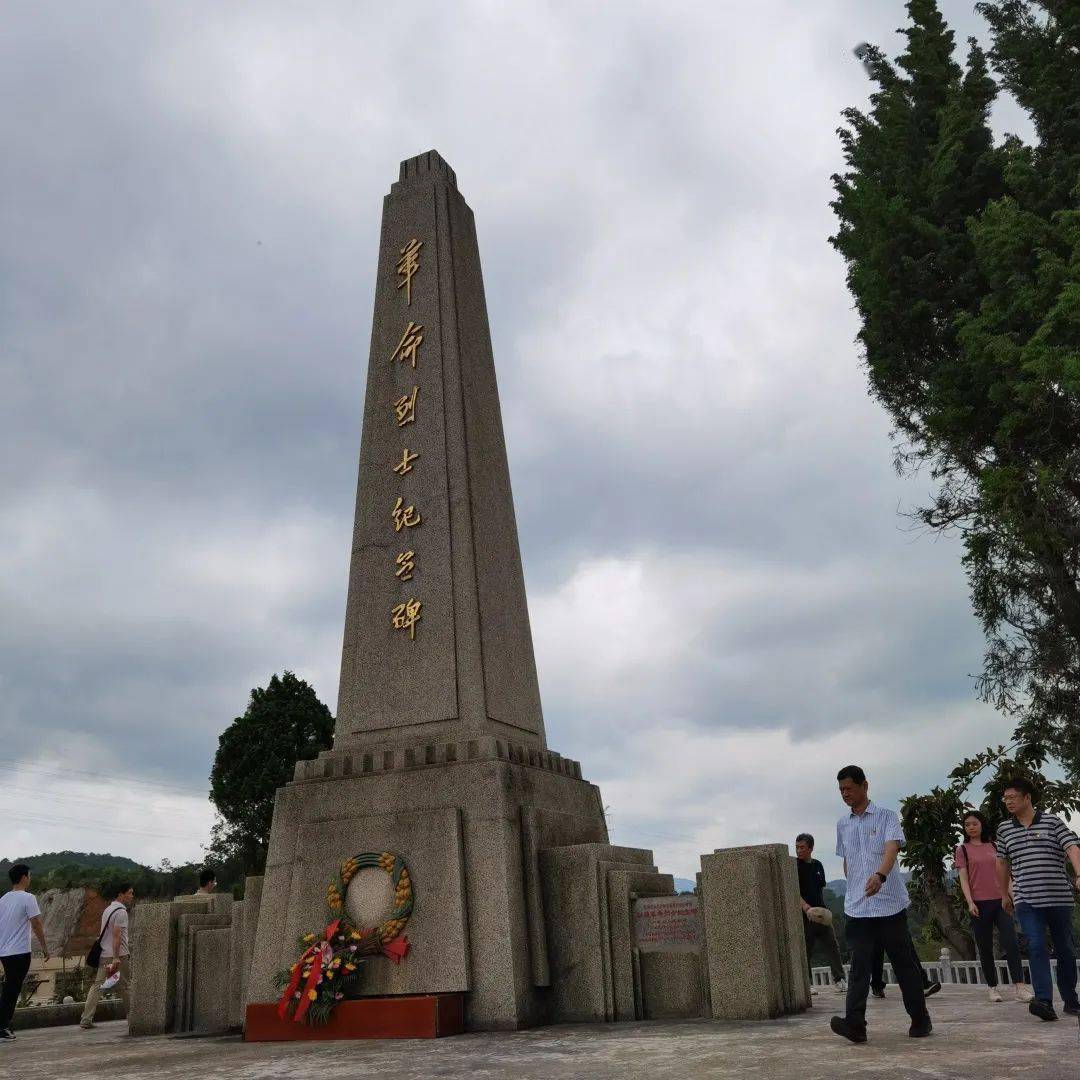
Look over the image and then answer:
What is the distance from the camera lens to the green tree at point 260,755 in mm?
34438

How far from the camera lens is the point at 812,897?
10.1 m

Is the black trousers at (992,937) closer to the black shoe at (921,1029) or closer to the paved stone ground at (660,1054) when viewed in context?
the paved stone ground at (660,1054)

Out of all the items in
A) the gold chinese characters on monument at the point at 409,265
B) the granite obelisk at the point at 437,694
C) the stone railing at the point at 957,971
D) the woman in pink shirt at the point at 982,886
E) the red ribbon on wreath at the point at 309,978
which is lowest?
the stone railing at the point at 957,971

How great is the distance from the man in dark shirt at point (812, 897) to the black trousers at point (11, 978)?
24.4 feet

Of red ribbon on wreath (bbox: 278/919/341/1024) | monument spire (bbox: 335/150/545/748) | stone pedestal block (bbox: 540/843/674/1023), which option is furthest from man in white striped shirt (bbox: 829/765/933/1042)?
red ribbon on wreath (bbox: 278/919/341/1024)

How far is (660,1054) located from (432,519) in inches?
240

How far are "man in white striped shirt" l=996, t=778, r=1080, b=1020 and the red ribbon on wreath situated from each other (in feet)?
18.3

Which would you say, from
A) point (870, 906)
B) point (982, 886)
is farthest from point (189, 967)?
point (982, 886)

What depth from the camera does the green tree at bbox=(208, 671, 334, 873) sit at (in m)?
34.4

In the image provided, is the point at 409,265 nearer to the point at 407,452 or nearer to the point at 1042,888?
the point at 407,452

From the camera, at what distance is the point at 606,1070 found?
5.72 metres

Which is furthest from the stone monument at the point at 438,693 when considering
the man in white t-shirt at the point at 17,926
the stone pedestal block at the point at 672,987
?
the man in white t-shirt at the point at 17,926

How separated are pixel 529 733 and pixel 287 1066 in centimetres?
470

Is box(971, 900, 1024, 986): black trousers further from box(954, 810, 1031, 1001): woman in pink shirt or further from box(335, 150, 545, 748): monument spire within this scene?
box(335, 150, 545, 748): monument spire
